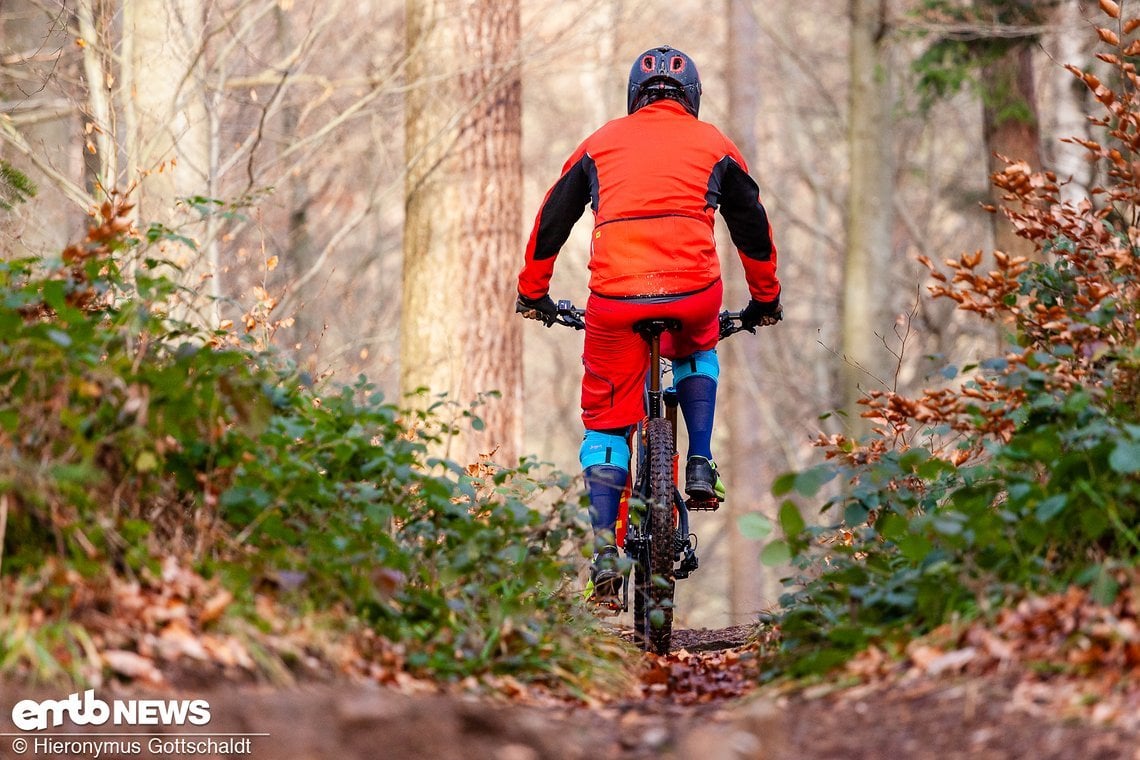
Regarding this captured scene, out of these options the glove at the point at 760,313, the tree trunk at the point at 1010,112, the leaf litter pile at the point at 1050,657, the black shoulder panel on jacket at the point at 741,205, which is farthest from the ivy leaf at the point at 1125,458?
the tree trunk at the point at 1010,112

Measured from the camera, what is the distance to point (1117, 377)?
4.41 m

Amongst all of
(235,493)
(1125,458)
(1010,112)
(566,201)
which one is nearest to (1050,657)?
(1125,458)

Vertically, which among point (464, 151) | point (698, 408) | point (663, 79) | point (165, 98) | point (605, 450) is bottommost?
point (605, 450)

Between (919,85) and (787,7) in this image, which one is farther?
(787,7)

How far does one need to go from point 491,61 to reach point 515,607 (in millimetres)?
5949

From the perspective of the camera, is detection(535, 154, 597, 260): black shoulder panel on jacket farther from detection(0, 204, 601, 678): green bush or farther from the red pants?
detection(0, 204, 601, 678): green bush

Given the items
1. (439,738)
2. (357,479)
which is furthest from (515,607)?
(439,738)

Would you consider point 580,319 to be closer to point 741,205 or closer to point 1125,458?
point 741,205

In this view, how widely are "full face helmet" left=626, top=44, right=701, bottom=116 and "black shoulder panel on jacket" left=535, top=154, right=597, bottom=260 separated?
37cm

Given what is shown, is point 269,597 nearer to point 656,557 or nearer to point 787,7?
point 656,557

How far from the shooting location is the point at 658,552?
555cm

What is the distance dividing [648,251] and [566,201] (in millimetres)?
530
